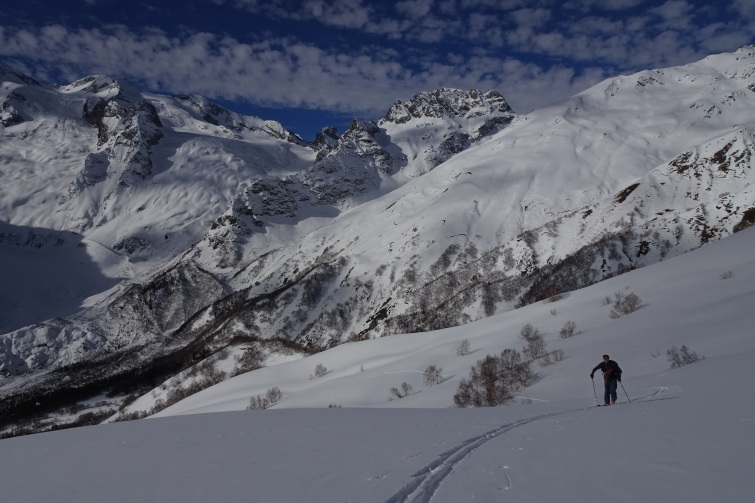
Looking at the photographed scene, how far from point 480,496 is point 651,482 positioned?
2177 mm

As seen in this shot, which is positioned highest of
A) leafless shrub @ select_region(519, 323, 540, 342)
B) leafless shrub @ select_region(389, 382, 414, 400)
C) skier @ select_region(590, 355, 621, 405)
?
leafless shrub @ select_region(519, 323, 540, 342)

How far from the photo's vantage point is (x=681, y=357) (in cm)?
1834

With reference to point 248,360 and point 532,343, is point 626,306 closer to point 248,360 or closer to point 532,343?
point 532,343

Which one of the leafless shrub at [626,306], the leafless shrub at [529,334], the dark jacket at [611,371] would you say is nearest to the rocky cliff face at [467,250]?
the leafless shrub at [529,334]

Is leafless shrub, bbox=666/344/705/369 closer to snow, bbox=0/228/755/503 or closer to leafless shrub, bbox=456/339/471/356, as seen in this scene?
snow, bbox=0/228/755/503

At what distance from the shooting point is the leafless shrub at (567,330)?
3201cm

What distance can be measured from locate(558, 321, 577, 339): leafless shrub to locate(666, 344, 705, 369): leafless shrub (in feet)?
41.3

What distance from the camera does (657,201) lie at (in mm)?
106312

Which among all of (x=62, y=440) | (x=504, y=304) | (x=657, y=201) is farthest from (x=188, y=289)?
(x=62, y=440)

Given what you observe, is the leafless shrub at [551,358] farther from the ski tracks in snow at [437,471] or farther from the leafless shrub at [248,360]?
the leafless shrub at [248,360]

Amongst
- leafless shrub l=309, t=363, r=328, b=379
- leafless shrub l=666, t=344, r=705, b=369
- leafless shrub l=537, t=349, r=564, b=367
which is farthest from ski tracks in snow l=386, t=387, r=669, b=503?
leafless shrub l=309, t=363, r=328, b=379

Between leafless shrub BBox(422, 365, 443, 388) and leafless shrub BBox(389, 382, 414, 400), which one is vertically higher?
leafless shrub BBox(422, 365, 443, 388)

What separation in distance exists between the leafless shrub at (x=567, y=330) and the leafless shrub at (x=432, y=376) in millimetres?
8916

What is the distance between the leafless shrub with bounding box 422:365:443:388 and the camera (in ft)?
107
